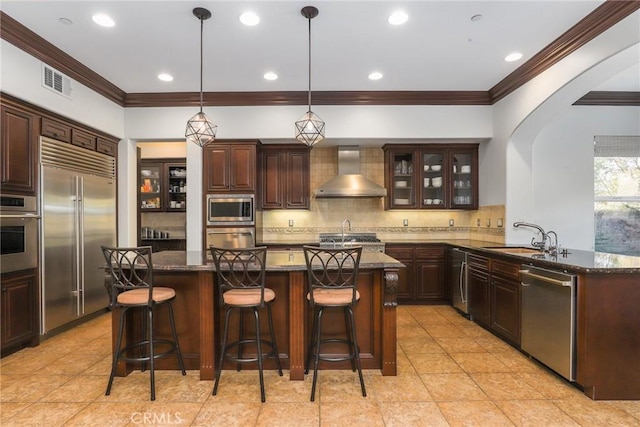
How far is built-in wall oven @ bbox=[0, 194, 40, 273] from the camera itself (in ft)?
9.96

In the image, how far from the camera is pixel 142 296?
2.52 metres

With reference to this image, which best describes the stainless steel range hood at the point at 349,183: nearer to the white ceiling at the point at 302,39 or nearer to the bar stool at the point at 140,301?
the white ceiling at the point at 302,39

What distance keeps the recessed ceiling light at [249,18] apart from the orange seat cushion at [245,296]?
7.67ft

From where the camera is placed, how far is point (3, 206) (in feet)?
9.97

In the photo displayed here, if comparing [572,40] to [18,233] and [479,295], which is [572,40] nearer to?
[479,295]

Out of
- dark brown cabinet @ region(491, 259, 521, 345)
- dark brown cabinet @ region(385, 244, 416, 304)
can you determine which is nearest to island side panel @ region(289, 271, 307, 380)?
dark brown cabinet @ region(491, 259, 521, 345)

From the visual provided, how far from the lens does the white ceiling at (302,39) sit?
9.17ft

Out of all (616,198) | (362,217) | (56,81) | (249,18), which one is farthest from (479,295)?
(56,81)

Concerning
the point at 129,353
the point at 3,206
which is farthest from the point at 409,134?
the point at 3,206

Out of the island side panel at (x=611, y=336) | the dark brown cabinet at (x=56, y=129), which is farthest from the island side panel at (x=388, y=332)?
the dark brown cabinet at (x=56, y=129)

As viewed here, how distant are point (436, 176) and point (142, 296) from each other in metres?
4.43

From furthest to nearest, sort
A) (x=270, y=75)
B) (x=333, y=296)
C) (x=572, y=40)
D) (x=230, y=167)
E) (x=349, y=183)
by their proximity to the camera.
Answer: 1. (x=349, y=183)
2. (x=230, y=167)
3. (x=270, y=75)
4. (x=572, y=40)
5. (x=333, y=296)

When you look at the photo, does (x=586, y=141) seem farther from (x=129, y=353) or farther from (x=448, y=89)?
(x=129, y=353)

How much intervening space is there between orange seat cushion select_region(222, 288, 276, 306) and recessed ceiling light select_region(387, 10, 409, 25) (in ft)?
8.44
